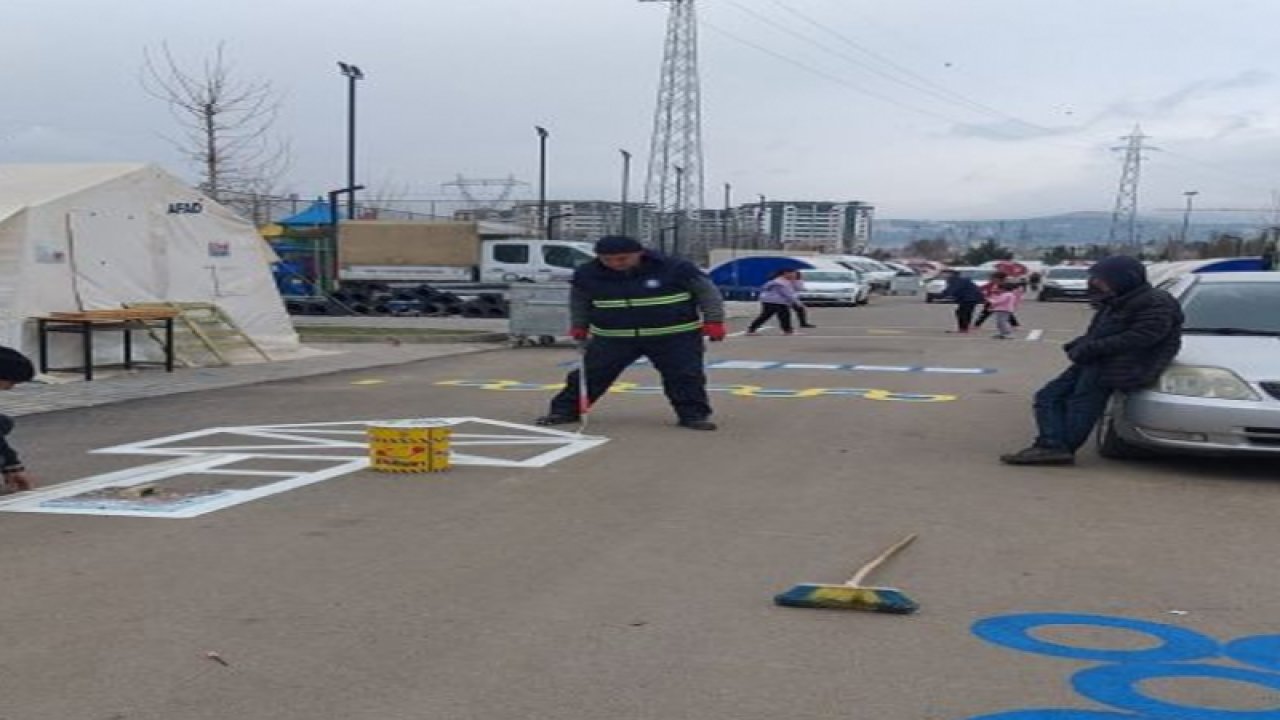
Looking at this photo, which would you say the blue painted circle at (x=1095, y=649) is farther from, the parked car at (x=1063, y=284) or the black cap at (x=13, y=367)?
the parked car at (x=1063, y=284)

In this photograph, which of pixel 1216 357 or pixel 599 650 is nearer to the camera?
pixel 599 650

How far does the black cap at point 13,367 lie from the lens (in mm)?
7637

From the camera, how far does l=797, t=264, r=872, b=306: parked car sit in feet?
129

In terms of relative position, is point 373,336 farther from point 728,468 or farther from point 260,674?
point 260,674

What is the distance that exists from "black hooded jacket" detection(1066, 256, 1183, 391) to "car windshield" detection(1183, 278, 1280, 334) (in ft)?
2.24

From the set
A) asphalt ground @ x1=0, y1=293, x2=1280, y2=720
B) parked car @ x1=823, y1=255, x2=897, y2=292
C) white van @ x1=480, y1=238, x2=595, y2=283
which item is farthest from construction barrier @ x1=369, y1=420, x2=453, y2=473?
parked car @ x1=823, y1=255, x2=897, y2=292

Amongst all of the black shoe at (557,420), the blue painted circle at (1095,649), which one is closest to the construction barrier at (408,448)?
the black shoe at (557,420)

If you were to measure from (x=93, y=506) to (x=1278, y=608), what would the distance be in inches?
247

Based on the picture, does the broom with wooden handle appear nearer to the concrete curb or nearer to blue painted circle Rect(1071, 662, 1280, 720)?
blue painted circle Rect(1071, 662, 1280, 720)

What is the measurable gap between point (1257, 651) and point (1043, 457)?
4.17 m

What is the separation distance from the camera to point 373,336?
2288cm

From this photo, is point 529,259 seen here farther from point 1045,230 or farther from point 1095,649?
point 1045,230

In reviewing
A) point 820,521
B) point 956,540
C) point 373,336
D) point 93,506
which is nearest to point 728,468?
point 820,521

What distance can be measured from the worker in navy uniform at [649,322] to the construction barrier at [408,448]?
2.54m
